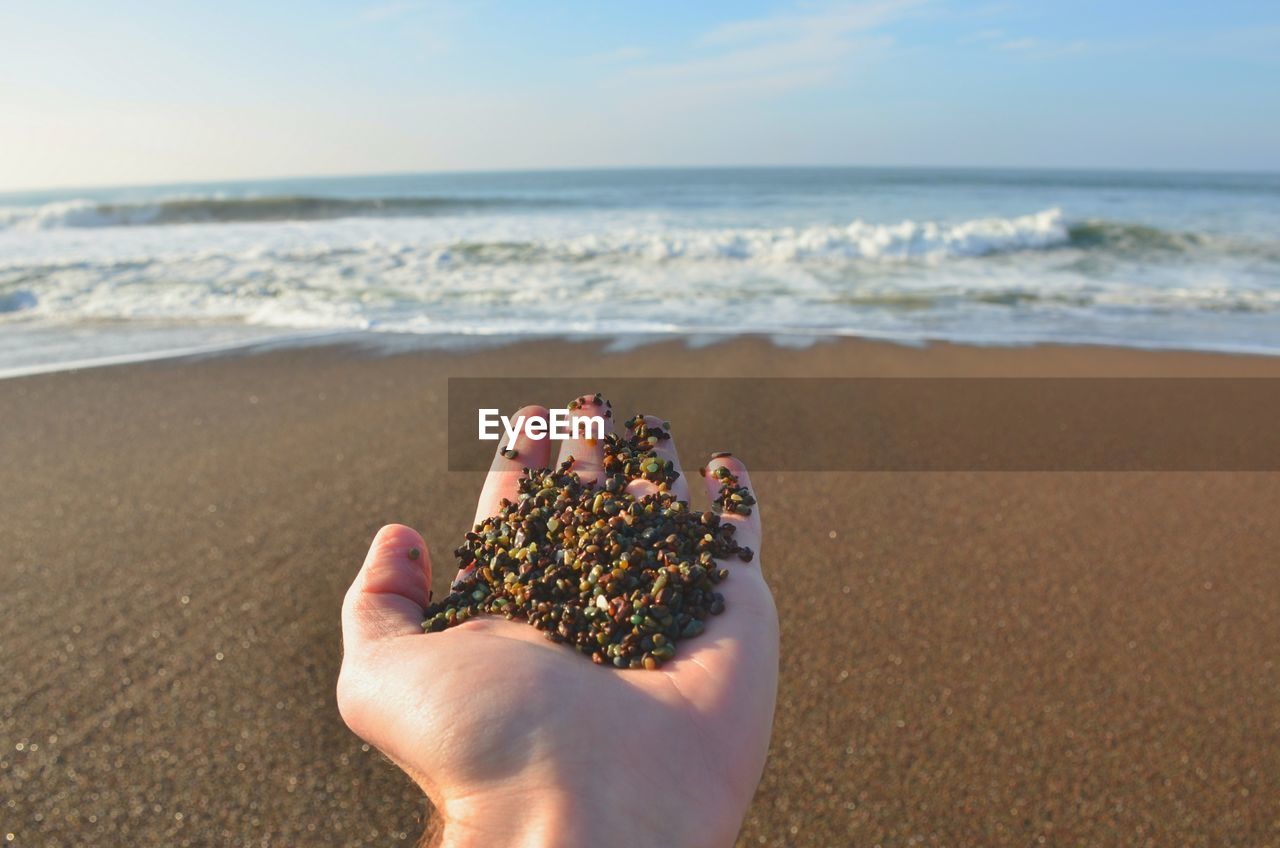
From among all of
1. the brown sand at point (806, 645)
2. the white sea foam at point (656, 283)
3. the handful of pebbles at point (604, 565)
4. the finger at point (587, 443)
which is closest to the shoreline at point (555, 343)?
the white sea foam at point (656, 283)

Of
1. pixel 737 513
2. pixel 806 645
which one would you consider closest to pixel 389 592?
pixel 737 513

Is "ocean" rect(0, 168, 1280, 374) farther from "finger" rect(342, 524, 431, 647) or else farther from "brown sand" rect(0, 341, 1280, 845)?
"finger" rect(342, 524, 431, 647)

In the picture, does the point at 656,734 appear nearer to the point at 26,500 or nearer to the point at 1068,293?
the point at 26,500

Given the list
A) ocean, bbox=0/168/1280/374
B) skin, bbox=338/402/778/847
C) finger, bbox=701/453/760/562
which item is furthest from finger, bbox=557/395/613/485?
ocean, bbox=0/168/1280/374

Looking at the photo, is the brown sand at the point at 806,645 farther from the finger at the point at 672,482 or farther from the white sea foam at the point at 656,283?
the white sea foam at the point at 656,283

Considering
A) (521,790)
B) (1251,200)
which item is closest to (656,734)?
(521,790)
